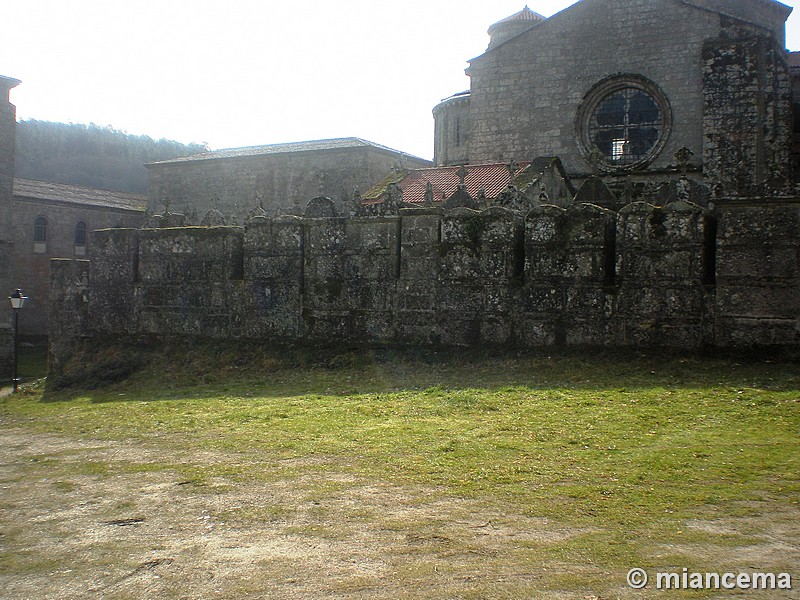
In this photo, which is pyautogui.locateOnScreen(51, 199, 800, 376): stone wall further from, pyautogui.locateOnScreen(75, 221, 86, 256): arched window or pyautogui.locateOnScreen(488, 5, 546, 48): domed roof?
pyautogui.locateOnScreen(488, 5, 546, 48): domed roof

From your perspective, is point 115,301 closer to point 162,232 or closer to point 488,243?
point 162,232

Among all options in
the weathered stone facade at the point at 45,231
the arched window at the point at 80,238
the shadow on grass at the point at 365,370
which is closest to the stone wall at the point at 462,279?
the shadow on grass at the point at 365,370

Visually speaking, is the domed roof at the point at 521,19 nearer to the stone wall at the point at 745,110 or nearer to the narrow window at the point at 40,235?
the stone wall at the point at 745,110

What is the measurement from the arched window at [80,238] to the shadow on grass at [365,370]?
27.7 m

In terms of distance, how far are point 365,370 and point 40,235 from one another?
31.2m

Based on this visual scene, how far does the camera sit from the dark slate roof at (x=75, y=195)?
35156 millimetres

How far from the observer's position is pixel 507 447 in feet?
17.5

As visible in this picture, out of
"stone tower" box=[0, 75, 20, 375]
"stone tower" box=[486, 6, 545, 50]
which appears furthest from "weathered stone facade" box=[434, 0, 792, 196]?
"stone tower" box=[0, 75, 20, 375]

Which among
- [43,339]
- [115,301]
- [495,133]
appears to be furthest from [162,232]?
[43,339]

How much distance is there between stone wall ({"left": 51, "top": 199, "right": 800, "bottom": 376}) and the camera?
8.15 m

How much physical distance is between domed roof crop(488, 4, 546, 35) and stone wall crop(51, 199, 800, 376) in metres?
35.2

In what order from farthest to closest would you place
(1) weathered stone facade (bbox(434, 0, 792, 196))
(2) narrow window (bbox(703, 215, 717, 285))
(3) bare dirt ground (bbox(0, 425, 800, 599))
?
(1) weathered stone facade (bbox(434, 0, 792, 196))
(2) narrow window (bbox(703, 215, 717, 285))
(3) bare dirt ground (bbox(0, 425, 800, 599))

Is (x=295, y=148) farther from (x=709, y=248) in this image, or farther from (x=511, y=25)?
(x=709, y=248)

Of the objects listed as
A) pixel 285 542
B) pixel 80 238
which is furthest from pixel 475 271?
pixel 80 238
